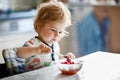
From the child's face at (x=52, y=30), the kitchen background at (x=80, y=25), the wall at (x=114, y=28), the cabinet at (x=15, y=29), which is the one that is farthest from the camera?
the wall at (x=114, y=28)

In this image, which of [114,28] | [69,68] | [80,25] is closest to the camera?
[69,68]

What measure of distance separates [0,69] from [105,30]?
275 centimetres

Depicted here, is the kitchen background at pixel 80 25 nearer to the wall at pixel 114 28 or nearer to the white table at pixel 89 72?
the wall at pixel 114 28

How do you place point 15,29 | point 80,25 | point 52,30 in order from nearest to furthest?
point 52,30 → point 15,29 → point 80,25

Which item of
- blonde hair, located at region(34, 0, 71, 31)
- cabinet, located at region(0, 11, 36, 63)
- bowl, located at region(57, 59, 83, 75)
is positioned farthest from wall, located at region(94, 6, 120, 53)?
bowl, located at region(57, 59, 83, 75)

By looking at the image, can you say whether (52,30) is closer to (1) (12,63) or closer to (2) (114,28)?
(1) (12,63)

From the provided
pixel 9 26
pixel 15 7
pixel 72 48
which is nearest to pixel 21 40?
pixel 9 26

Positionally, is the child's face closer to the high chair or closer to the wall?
the high chair

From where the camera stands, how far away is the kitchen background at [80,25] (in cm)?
366

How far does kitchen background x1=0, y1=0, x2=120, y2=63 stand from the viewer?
12.0 ft

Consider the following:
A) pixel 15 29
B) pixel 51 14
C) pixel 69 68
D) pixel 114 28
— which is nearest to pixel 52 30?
pixel 51 14

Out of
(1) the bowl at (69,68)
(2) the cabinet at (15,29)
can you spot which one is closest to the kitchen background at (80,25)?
(2) the cabinet at (15,29)

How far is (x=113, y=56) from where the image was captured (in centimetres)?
175

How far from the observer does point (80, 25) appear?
4.35m
